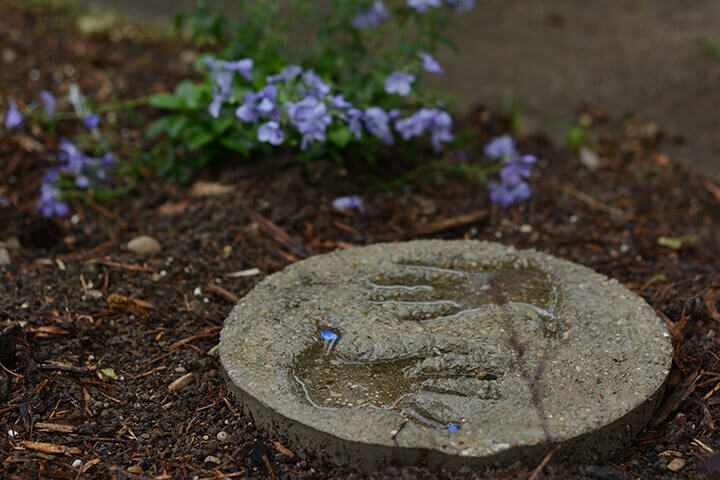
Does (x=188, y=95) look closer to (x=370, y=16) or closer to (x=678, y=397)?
(x=370, y=16)

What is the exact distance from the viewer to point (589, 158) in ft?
11.5

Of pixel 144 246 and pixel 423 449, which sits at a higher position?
pixel 423 449

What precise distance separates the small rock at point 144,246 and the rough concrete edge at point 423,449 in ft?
3.27

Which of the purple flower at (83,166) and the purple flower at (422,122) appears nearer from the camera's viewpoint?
the purple flower at (422,122)

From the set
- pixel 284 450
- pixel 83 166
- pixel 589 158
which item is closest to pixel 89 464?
pixel 284 450

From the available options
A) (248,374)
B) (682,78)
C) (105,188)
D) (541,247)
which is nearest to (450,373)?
(248,374)

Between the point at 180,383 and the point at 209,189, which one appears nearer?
the point at 180,383

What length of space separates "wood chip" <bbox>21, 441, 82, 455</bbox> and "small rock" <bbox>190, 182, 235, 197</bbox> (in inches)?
53.1

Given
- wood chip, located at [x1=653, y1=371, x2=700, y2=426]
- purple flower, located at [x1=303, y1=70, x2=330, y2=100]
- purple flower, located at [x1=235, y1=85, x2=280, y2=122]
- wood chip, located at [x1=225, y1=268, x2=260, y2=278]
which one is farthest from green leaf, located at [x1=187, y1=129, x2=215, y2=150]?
wood chip, located at [x1=653, y1=371, x2=700, y2=426]

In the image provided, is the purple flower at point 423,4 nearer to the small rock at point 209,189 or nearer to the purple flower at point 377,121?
the purple flower at point 377,121

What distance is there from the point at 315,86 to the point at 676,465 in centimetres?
173

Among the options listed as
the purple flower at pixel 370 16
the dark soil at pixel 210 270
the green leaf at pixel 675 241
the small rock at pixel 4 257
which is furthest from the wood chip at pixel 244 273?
the green leaf at pixel 675 241

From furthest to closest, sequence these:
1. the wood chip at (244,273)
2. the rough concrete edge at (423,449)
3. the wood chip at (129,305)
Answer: the wood chip at (244,273) < the wood chip at (129,305) < the rough concrete edge at (423,449)

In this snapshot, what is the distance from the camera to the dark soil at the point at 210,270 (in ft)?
6.03
